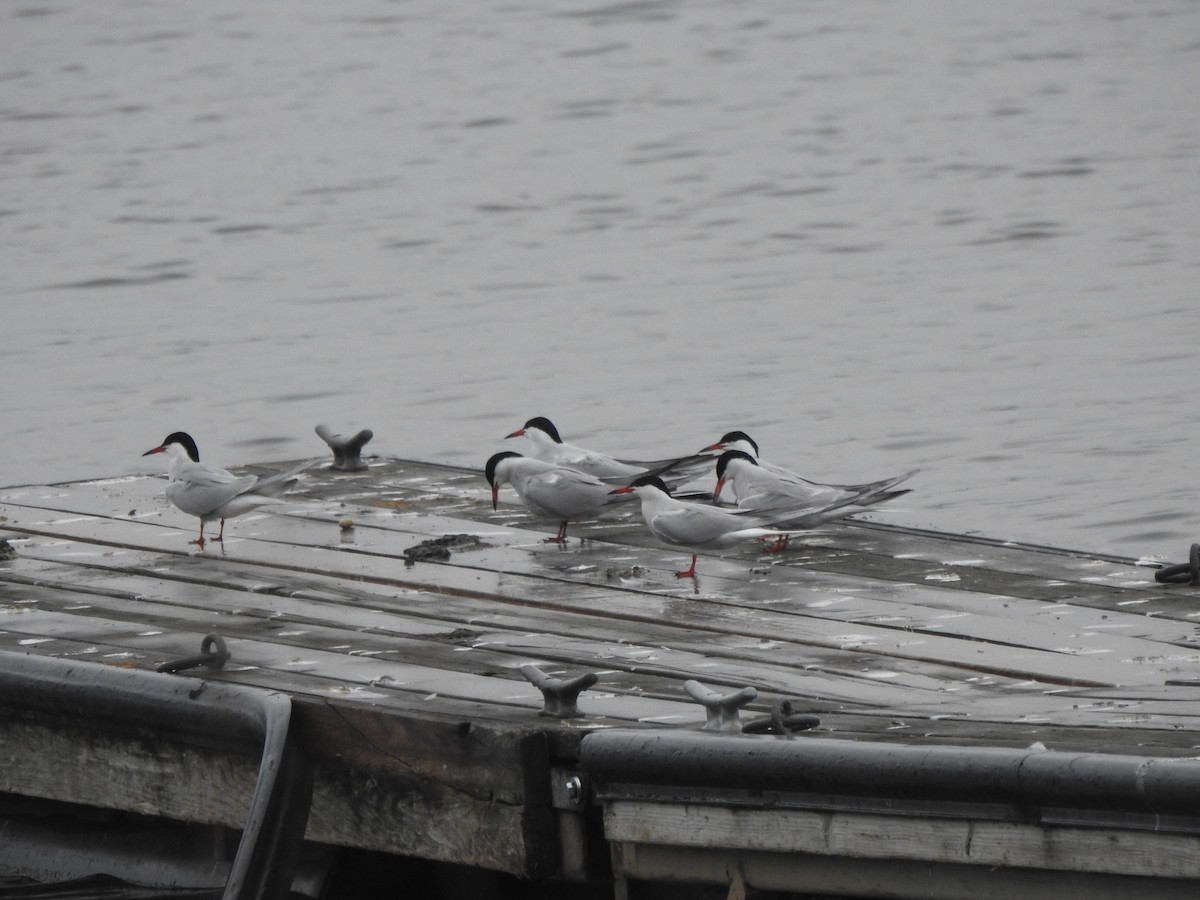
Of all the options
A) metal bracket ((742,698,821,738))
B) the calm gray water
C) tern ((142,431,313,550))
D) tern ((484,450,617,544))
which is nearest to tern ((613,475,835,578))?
tern ((484,450,617,544))

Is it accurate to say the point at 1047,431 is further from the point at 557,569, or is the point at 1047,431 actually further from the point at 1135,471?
the point at 557,569

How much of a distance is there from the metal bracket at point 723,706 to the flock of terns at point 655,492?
2.22 meters

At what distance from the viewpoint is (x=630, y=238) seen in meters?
21.5

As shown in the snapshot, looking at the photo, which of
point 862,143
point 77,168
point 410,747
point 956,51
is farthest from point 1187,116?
point 410,747

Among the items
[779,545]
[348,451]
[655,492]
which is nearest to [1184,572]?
[779,545]

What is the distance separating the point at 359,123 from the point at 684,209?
6.42 m

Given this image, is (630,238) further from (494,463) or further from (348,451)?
(494,463)

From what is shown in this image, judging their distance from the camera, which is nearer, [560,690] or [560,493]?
[560,690]

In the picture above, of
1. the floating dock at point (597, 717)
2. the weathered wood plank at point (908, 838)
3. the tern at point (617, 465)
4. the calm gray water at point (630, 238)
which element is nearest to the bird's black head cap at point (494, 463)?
the tern at point (617, 465)

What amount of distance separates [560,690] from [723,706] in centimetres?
45

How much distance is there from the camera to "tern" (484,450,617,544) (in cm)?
831

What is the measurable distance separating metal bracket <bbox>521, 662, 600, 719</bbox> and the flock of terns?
2.02 meters

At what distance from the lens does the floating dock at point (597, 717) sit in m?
4.91

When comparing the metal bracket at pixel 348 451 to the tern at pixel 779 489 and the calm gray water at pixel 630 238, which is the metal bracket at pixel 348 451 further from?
the calm gray water at pixel 630 238
